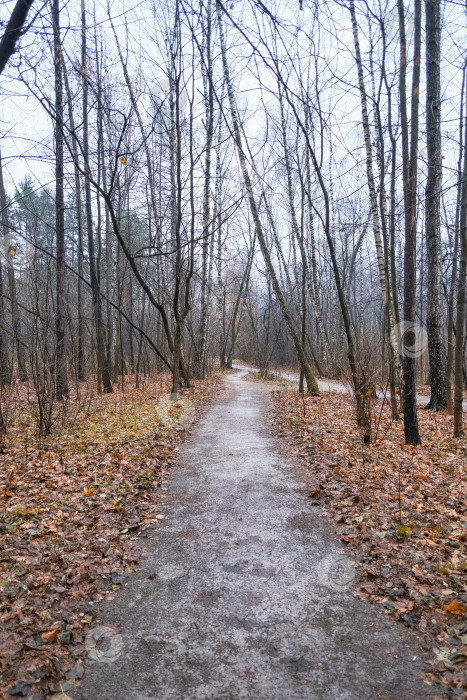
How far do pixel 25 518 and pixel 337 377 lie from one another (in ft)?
59.2

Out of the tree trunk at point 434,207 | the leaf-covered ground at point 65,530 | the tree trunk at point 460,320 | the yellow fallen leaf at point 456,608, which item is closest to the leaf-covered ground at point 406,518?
the yellow fallen leaf at point 456,608

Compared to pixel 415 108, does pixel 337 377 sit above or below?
below

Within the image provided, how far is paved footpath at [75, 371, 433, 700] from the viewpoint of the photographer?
2312mm

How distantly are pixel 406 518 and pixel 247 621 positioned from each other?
2101 millimetres

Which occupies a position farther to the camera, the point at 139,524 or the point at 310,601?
the point at 139,524

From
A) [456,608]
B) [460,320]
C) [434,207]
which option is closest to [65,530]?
[456,608]

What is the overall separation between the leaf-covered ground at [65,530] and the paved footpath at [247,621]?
0.66 feet

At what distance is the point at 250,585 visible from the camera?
3.24 metres

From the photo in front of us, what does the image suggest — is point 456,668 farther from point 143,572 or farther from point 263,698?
point 143,572

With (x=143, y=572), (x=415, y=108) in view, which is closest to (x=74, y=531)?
(x=143, y=572)

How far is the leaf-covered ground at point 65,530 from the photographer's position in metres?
2.49

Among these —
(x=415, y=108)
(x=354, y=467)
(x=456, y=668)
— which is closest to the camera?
(x=456, y=668)

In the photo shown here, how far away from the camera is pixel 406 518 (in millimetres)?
4156

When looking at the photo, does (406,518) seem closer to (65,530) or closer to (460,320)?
(65,530)
